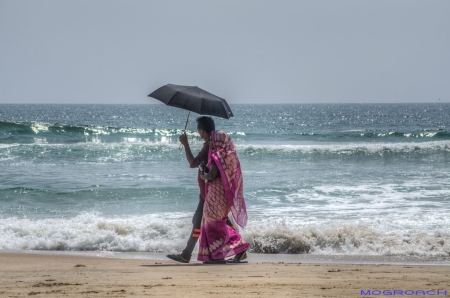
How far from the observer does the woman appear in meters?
6.32

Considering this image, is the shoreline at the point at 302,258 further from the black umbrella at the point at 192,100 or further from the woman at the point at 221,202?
the black umbrella at the point at 192,100

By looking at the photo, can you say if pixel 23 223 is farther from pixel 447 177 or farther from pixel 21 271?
pixel 447 177

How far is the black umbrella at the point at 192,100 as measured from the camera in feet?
20.5

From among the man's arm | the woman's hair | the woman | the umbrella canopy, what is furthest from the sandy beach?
the umbrella canopy

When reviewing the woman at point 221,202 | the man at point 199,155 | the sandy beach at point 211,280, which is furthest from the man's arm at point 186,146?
the sandy beach at point 211,280

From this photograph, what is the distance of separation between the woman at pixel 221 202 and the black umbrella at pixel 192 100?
238 mm

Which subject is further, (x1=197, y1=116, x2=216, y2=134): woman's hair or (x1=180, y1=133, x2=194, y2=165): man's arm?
(x1=197, y1=116, x2=216, y2=134): woman's hair

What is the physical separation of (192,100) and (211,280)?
1937mm

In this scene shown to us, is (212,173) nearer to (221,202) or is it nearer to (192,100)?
(221,202)

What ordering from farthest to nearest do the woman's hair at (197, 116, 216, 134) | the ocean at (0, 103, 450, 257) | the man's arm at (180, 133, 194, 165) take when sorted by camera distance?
the ocean at (0, 103, 450, 257)
the woman's hair at (197, 116, 216, 134)
the man's arm at (180, 133, 194, 165)

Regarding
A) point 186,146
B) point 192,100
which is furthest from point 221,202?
point 192,100

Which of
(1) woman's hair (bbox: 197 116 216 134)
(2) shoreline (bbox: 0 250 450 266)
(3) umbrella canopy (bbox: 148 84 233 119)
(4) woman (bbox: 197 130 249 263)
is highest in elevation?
(3) umbrella canopy (bbox: 148 84 233 119)

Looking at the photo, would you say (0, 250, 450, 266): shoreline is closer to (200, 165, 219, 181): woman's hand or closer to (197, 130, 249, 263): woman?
(197, 130, 249, 263): woman

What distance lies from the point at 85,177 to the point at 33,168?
2.72 m
